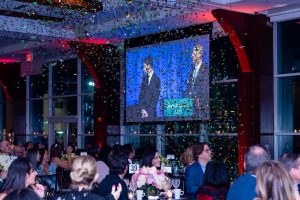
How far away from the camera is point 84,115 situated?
1619 centimetres

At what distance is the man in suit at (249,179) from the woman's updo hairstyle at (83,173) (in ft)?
3.52

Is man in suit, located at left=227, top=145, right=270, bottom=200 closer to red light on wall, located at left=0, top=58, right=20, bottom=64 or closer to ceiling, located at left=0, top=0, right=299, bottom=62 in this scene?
ceiling, located at left=0, top=0, right=299, bottom=62

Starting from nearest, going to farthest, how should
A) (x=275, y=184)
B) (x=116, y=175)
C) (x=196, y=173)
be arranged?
(x=275, y=184)
(x=116, y=175)
(x=196, y=173)

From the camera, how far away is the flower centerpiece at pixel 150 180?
6109 mm

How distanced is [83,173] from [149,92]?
8.84 metres

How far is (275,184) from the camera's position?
3.09 metres

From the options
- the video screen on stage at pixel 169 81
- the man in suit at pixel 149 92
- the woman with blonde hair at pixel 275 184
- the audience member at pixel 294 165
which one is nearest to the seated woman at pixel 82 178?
the woman with blonde hair at pixel 275 184

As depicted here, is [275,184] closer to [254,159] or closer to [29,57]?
[254,159]

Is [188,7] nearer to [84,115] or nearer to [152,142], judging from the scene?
[152,142]

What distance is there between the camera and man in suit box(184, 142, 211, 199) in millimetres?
6352

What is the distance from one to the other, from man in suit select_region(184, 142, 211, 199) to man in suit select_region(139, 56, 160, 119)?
5902mm

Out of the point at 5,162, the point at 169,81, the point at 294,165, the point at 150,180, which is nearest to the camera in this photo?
the point at 294,165

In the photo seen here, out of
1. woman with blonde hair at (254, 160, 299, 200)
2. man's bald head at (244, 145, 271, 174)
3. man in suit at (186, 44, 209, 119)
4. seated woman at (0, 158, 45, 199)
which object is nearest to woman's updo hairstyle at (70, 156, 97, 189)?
seated woman at (0, 158, 45, 199)

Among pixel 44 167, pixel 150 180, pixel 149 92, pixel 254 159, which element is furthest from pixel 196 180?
pixel 149 92
